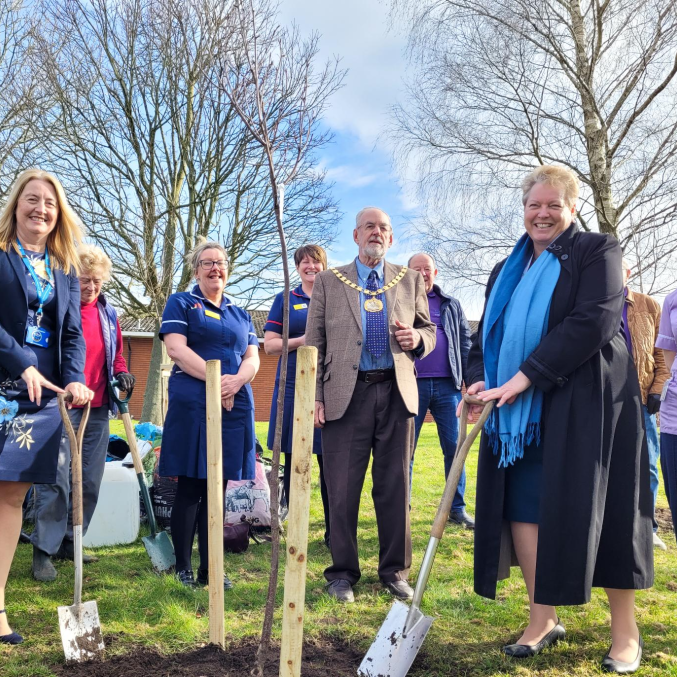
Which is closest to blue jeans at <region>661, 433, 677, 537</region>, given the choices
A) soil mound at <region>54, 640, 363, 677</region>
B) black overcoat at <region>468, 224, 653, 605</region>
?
A: black overcoat at <region>468, 224, 653, 605</region>

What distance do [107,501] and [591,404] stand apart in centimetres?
377

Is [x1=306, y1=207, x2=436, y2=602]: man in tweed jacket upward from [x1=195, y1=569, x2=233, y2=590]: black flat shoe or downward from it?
upward

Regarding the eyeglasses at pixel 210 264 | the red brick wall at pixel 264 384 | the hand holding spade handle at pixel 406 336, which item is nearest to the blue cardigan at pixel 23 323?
the eyeglasses at pixel 210 264

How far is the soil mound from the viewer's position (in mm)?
2488

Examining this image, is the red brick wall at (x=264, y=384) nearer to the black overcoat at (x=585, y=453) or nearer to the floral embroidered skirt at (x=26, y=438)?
the floral embroidered skirt at (x=26, y=438)

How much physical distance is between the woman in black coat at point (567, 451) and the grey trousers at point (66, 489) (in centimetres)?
269

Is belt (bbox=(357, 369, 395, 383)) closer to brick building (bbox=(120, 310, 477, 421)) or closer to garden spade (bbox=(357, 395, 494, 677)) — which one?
garden spade (bbox=(357, 395, 494, 677))

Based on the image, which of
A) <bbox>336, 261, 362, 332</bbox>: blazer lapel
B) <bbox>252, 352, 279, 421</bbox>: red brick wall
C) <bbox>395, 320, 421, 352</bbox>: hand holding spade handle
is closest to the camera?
<bbox>395, 320, 421, 352</bbox>: hand holding spade handle

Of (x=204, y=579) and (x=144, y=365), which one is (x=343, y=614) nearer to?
(x=204, y=579)

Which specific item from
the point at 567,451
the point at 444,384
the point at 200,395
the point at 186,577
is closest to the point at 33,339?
the point at 200,395

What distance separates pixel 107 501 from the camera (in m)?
4.88

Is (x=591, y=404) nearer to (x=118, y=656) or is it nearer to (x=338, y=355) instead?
(x=338, y=355)

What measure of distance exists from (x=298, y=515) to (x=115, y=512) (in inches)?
130

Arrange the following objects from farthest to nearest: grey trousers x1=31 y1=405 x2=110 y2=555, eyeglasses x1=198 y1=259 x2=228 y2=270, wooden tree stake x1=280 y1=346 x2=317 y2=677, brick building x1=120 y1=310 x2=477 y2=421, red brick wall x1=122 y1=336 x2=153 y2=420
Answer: red brick wall x1=122 y1=336 x2=153 y2=420, brick building x1=120 y1=310 x2=477 y2=421, grey trousers x1=31 y1=405 x2=110 y2=555, eyeglasses x1=198 y1=259 x2=228 y2=270, wooden tree stake x1=280 y1=346 x2=317 y2=677
